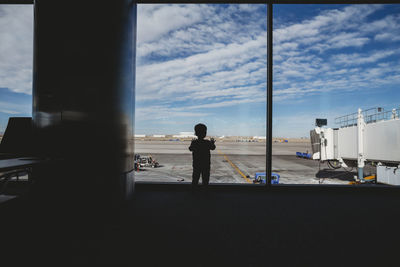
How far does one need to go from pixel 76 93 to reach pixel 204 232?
225 cm

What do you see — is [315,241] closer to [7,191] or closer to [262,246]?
[262,246]

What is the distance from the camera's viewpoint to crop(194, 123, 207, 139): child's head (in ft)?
12.0

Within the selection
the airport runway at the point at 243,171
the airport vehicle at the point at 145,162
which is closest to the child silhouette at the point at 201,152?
the airport runway at the point at 243,171

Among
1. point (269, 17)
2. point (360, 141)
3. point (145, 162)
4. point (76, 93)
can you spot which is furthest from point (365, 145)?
point (145, 162)

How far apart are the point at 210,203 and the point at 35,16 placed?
3.49m

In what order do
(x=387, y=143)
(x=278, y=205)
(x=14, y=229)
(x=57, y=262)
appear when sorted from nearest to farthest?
(x=57, y=262) < (x=14, y=229) < (x=278, y=205) < (x=387, y=143)

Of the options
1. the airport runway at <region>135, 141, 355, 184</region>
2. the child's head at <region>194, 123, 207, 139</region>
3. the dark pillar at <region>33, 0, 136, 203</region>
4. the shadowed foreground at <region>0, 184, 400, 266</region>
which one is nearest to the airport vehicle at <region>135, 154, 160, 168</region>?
the airport runway at <region>135, 141, 355, 184</region>

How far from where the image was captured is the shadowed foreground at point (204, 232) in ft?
5.85

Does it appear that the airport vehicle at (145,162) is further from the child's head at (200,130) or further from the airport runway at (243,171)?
the child's head at (200,130)

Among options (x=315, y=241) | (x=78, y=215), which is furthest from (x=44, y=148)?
(x=315, y=241)

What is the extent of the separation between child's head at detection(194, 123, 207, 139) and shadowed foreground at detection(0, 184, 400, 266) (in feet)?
3.83

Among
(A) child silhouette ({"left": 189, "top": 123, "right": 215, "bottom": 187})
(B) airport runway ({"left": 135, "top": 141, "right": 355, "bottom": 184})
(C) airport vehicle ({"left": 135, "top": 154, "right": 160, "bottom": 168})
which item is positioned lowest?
(B) airport runway ({"left": 135, "top": 141, "right": 355, "bottom": 184})

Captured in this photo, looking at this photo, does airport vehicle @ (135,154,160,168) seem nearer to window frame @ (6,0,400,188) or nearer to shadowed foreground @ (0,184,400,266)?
shadowed foreground @ (0,184,400,266)

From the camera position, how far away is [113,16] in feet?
8.41
